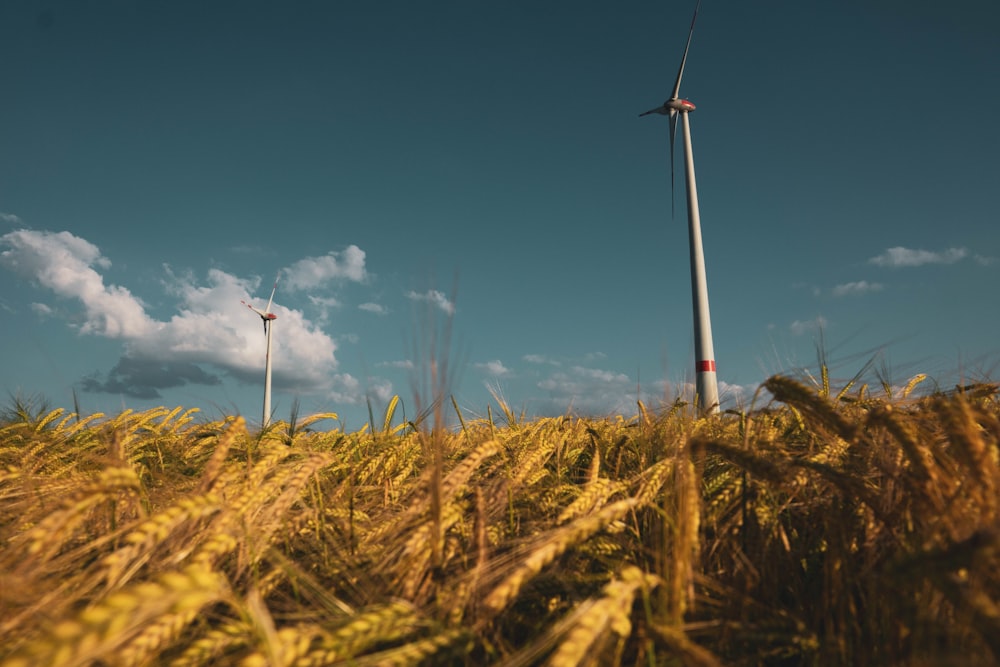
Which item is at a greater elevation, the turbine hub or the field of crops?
the turbine hub

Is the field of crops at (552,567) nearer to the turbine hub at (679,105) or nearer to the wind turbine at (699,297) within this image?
the wind turbine at (699,297)

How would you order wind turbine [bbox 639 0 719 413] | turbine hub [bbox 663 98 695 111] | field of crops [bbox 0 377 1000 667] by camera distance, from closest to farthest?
field of crops [bbox 0 377 1000 667] < wind turbine [bbox 639 0 719 413] < turbine hub [bbox 663 98 695 111]

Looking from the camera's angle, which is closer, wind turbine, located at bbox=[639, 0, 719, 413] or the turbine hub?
wind turbine, located at bbox=[639, 0, 719, 413]

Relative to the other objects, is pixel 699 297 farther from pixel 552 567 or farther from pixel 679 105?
pixel 552 567

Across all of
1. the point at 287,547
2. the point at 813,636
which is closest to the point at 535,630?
the point at 813,636

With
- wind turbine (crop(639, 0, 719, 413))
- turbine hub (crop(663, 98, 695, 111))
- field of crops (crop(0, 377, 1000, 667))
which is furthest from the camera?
turbine hub (crop(663, 98, 695, 111))

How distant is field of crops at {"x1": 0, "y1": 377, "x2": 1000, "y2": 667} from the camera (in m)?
1.06

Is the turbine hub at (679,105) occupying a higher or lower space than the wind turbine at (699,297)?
higher

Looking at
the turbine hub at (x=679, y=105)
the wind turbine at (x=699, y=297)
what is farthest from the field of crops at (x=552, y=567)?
the turbine hub at (x=679, y=105)

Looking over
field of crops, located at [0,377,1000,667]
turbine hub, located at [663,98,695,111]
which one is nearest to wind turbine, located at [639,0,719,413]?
turbine hub, located at [663,98,695,111]

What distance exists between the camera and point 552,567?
1.72 meters

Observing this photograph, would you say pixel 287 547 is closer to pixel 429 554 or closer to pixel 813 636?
pixel 429 554

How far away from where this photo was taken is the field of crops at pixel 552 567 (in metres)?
1.06

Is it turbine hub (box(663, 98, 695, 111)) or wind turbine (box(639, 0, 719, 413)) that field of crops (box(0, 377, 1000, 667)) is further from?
turbine hub (box(663, 98, 695, 111))
